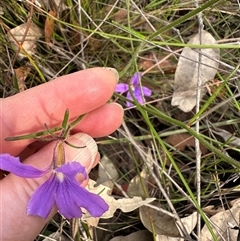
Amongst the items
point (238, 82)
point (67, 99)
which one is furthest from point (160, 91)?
point (67, 99)

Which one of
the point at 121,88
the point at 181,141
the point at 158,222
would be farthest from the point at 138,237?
the point at 121,88

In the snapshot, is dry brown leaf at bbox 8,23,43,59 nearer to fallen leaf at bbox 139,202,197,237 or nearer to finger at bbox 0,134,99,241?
Result: finger at bbox 0,134,99,241

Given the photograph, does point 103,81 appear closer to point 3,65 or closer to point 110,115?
point 110,115

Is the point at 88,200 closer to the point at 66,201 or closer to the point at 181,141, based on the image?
the point at 66,201

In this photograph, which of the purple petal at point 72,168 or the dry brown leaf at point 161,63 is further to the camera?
the dry brown leaf at point 161,63

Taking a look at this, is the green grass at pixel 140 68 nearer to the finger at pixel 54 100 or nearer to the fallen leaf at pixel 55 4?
the fallen leaf at pixel 55 4

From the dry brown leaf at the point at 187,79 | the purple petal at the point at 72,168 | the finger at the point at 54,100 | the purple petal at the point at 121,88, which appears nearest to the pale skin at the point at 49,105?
the finger at the point at 54,100
